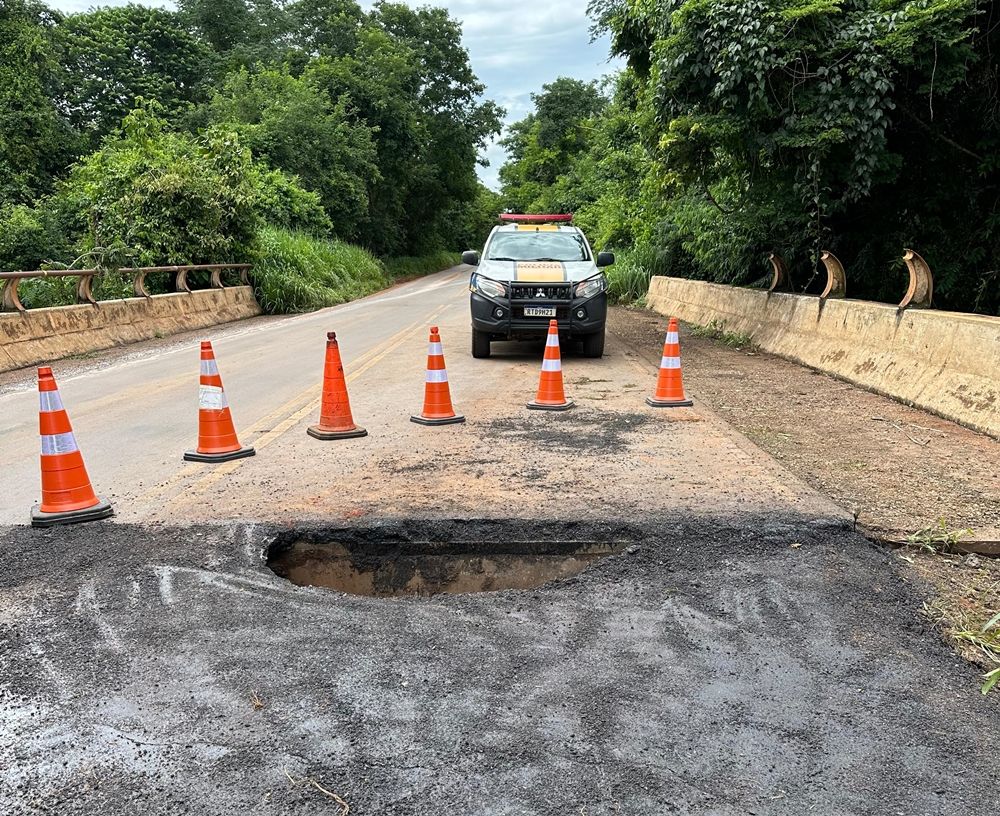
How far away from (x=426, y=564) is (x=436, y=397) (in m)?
3.10

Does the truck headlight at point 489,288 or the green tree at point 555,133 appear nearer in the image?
the truck headlight at point 489,288

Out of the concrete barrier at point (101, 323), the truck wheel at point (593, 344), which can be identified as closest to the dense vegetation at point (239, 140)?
the concrete barrier at point (101, 323)

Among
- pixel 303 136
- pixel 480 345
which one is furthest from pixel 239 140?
→ pixel 480 345

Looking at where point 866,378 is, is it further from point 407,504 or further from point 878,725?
point 878,725

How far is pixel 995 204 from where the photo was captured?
10.2 m

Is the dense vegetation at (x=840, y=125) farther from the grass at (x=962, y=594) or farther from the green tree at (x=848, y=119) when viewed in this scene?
the grass at (x=962, y=594)

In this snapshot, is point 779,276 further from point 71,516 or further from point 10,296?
point 10,296

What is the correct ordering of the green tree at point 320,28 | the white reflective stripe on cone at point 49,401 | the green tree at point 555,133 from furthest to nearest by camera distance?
the green tree at point 555,133
the green tree at point 320,28
the white reflective stripe on cone at point 49,401

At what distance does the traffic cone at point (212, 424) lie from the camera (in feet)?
19.1

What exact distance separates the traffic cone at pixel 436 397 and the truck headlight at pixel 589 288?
11.9 ft

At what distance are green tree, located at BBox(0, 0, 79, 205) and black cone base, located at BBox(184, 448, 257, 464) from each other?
925 inches

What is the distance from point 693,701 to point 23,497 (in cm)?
447

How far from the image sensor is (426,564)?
4.07m

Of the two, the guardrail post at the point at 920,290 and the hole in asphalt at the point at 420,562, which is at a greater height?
the guardrail post at the point at 920,290
